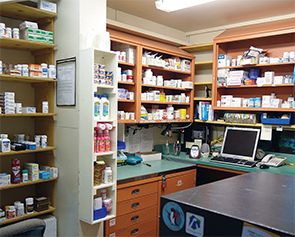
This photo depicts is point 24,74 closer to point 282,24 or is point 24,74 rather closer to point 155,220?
point 155,220

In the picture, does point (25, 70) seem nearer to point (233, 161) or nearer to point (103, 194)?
point (103, 194)

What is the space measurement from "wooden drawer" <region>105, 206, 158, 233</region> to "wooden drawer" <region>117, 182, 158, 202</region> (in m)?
0.19

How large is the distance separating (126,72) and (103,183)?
59.3 inches

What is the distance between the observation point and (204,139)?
13.4 ft

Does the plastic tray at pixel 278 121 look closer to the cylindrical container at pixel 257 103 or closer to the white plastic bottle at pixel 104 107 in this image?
the cylindrical container at pixel 257 103

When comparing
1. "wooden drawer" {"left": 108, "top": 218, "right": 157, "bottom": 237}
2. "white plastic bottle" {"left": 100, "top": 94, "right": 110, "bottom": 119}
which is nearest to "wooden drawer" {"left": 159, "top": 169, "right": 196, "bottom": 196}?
"wooden drawer" {"left": 108, "top": 218, "right": 157, "bottom": 237}

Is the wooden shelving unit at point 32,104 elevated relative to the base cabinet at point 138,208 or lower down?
elevated

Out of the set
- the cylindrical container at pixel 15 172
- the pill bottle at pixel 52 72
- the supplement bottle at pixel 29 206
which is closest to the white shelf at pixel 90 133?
the pill bottle at pixel 52 72

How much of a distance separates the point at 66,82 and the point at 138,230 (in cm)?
177

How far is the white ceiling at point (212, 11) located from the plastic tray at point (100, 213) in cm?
245

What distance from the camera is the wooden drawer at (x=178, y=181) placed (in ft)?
10.6

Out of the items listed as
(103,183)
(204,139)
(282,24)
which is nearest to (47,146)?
(103,183)

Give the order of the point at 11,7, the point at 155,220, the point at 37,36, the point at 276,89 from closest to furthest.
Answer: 1. the point at 11,7
2. the point at 37,36
3. the point at 155,220
4. the point at 276,89

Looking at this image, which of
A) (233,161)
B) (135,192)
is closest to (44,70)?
(135,192)
